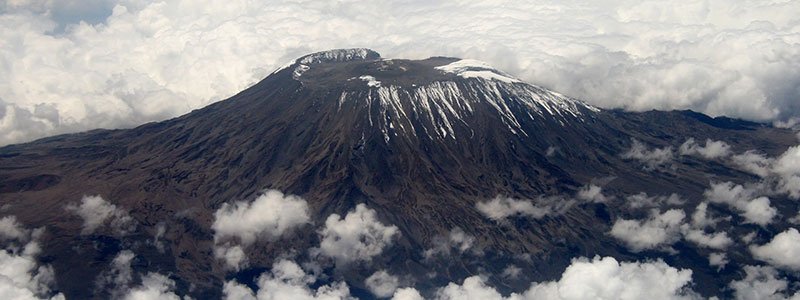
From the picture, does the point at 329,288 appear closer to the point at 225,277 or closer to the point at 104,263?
the point at 225,277

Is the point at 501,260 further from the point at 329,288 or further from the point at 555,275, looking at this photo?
the point at 329,288

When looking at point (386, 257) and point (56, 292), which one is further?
point (386, 257)

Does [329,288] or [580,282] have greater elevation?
[329,288]

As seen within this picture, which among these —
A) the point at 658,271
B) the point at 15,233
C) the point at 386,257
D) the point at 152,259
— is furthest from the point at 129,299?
the point at 658,271

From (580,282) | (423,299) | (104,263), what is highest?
(104,263)

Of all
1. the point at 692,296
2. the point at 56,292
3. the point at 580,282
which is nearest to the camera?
the point at 580,282

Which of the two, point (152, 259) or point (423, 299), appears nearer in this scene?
point (423, 299)

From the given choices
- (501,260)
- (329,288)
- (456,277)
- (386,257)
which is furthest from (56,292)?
(501,260)

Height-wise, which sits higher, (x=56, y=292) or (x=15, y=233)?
(x=15, y=233)

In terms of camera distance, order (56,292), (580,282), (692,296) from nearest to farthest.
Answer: (580,282), (56,292), (692,296)
